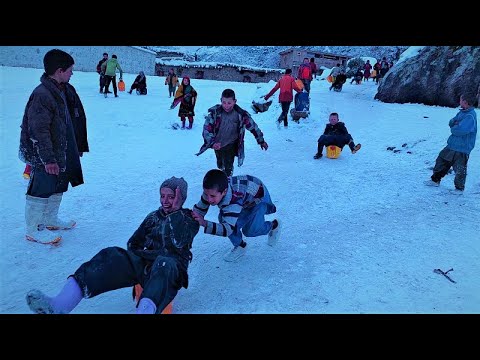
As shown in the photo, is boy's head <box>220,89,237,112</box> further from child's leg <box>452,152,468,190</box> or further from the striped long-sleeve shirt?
child's leg <box>452,152,468,190</box>

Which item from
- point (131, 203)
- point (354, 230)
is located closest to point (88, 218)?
point (131, 203)

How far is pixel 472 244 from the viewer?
146 inches

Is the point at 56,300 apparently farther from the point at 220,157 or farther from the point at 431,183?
the point at 431,183

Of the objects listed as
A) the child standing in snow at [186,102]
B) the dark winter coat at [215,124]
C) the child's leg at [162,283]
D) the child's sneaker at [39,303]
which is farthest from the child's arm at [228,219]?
the child standing in snow at [186,102]

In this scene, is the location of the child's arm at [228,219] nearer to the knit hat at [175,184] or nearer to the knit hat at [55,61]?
the knit hat at [175,184]

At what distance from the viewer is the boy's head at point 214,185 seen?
2.98 metres

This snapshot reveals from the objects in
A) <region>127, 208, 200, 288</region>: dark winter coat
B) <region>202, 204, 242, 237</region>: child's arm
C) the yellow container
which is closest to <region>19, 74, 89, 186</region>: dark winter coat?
<region>127, 208, 200, 288</region>: dark winter coat

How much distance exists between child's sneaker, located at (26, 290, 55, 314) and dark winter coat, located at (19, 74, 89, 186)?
1.51 m

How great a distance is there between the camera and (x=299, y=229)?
4.14m

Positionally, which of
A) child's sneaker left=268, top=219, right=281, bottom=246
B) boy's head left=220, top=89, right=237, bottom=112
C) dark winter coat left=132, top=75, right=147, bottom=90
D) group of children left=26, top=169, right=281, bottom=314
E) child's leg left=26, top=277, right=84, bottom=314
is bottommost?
child's sneaker left=268, top=219, right=281, bottom=246

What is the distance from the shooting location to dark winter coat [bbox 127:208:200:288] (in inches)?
100

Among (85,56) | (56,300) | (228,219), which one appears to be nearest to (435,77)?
(228,219)

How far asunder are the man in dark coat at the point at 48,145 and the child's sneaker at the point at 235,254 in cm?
167
